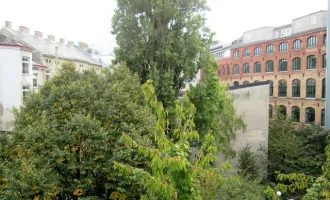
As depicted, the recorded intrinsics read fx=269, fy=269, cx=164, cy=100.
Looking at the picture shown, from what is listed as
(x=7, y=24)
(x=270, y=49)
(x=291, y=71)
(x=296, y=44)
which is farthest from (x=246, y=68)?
(x=7, y=24)

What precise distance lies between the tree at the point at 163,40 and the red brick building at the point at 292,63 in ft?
50.1

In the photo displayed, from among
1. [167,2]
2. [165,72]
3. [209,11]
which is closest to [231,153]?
[165,72]

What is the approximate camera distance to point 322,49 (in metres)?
31.7

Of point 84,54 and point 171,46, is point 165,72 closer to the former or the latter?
point 171,46

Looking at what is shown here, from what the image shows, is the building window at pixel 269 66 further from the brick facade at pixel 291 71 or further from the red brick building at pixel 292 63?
the brick facade at pixel 291 71

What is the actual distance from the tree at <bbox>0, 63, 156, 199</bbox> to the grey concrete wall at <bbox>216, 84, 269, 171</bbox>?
38.4ft

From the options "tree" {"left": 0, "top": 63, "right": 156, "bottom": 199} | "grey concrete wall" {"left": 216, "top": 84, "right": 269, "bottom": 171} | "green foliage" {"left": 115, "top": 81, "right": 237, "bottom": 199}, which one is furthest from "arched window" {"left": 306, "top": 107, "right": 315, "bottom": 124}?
"green foliage" {"left": 115, "top": 81, "right": 237, "bottom": 199}

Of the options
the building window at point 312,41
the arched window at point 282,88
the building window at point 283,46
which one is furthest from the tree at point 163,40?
the arched window at point 282,88

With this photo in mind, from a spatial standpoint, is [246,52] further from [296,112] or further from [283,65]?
[296,112]

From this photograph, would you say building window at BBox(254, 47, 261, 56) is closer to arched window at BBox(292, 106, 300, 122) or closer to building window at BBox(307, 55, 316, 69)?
building window at BBox(307, 55, 316, 69)

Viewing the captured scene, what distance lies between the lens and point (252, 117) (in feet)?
65.3

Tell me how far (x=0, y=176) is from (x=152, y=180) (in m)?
5.71

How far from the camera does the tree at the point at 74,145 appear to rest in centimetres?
720

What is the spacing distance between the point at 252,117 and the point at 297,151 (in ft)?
12.6
